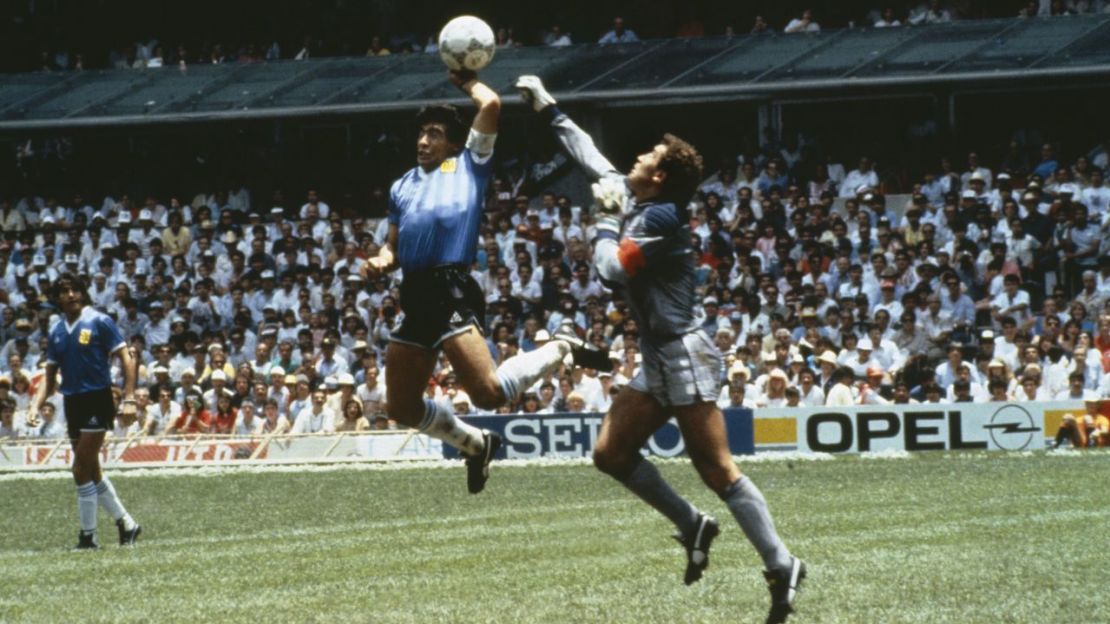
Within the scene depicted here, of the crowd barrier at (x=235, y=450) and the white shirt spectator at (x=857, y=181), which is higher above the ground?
the white shirt spectator at (x=857, y=181)

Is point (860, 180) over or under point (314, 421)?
over

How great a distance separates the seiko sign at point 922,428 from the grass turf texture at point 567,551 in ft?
3.04

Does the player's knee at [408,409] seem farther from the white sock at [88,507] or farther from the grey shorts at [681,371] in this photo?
the white sock at [88,507]

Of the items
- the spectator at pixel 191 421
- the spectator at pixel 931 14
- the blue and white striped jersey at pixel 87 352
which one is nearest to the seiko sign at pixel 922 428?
the spectator at pixel 191 421

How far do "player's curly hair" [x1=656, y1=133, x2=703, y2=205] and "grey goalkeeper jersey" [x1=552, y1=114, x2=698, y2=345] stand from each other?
0.27 feet

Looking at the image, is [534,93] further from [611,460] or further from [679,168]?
[611,460]

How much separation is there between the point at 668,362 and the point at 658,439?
43.2 ft

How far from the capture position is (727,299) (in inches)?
958

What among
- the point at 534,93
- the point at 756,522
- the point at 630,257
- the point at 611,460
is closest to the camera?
the point at 630,257

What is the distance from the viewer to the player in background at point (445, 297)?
10055 millimetres

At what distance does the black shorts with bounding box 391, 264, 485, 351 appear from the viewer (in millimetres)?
10109

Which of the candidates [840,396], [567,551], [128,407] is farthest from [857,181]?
[567,551]

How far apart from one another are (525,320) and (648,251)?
1668 cm

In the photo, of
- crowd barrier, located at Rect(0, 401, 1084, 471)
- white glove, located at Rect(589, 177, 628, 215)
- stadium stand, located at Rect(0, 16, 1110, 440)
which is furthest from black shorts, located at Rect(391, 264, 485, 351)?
stadium stand, located at Rect(0, 16, 1110, 440)
